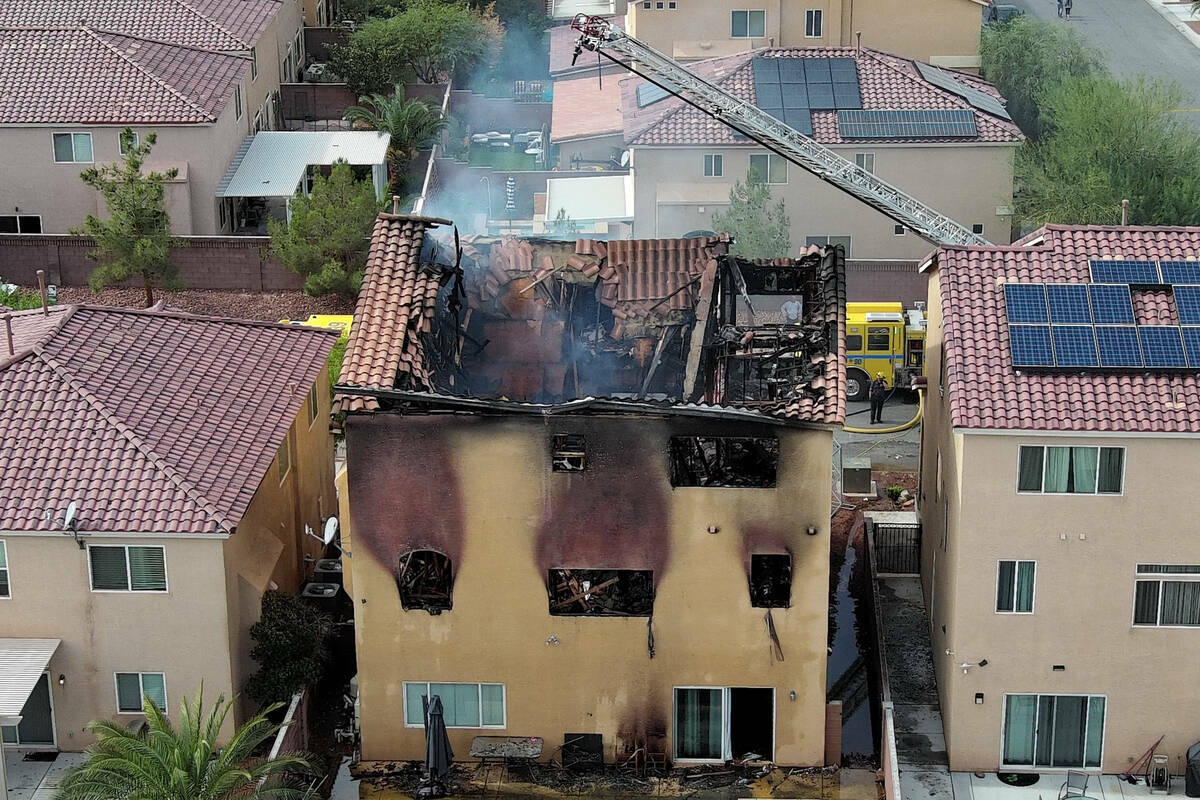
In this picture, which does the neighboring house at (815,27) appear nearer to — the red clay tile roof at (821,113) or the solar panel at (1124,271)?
the red clay tile roof at (821,113)

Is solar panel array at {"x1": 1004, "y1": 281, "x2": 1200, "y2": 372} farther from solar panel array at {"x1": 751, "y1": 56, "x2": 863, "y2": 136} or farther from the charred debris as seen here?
solar panel array at {"x1": 751, "y1": 56, "x2": 863, "y2": 136}

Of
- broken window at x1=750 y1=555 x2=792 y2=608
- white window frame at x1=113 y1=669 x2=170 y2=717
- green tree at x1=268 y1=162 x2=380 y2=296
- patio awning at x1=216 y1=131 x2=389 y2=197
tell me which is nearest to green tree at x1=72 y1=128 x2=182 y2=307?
green tree at x1=268 y1=162 x2=380 y2=296

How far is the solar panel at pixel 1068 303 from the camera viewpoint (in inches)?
1266

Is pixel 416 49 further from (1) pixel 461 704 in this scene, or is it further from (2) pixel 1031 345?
(2) pixel 1031 345

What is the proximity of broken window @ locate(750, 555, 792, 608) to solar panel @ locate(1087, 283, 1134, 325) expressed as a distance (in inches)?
→ 270

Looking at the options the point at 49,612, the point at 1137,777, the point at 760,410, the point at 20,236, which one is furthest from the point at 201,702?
the point at 20,236

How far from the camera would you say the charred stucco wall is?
30875 millimetres

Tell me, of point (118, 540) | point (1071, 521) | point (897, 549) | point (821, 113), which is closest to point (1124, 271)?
point (1071, 521)

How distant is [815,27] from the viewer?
6475cm

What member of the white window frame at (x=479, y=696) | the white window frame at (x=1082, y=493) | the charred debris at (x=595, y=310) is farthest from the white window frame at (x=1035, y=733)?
the white window frame at (x=479, y=696)

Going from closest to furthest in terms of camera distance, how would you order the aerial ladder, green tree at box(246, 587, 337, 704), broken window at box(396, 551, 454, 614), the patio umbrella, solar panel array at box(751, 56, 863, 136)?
the patio umbrella < broken window at box(396, 551, 454, 614) < green tree at box(246, 587, 337, 704) < the aerial ladder < solar panel array at box(751, 56, 863, 136)

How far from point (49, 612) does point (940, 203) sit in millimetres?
32889

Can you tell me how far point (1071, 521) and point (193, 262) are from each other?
107ft

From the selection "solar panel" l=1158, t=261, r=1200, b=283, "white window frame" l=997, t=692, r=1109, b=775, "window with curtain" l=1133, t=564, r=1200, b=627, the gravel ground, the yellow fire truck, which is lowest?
"white window frame" l=997, t=692, r=1109, b=775
